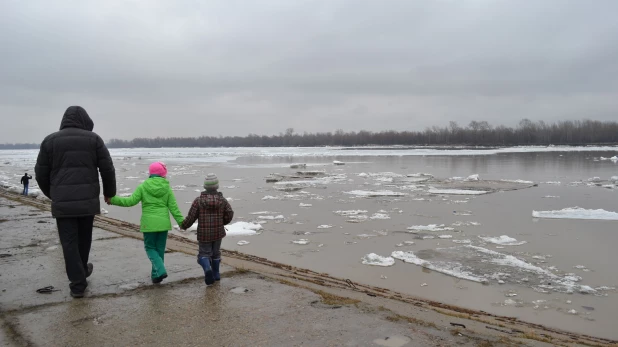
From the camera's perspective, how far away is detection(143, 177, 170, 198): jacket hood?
489 centimetres

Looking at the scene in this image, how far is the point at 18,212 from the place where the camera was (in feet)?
35.9

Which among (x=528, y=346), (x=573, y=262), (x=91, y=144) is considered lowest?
(x=573, y=262)

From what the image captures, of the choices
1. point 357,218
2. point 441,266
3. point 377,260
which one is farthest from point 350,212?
point 441,266

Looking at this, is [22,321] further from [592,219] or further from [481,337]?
[592,219]

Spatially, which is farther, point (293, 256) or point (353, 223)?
point (353, 223)

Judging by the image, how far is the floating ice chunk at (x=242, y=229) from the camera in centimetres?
1027

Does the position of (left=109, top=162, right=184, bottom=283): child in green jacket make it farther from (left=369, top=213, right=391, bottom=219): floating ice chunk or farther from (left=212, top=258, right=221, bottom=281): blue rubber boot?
(left=369, top=213, right=391, bottom=219): floating ice chunk

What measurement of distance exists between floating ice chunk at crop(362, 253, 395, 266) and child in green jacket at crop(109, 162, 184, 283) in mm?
3887

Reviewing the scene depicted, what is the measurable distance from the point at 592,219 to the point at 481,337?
1032 centimetres

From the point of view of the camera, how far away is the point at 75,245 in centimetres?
445

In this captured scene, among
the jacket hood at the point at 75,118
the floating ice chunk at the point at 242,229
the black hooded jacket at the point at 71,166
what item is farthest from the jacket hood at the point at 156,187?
the floating ice chunk at the point at 242,229

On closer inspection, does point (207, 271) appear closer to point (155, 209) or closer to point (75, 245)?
point (155, 209)

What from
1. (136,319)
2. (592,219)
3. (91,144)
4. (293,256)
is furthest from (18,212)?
(592,219)

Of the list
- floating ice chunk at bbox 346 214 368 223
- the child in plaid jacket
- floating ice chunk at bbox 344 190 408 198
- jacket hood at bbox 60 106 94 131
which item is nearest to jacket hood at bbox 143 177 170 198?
the child in plaid jacket
